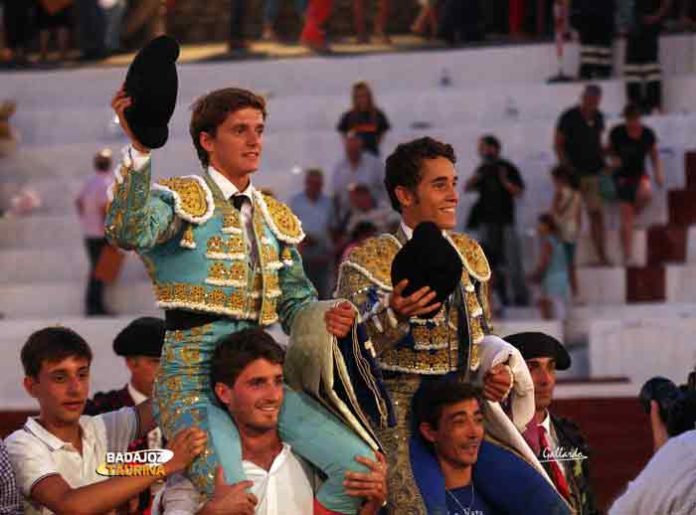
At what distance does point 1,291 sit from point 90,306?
26.3 inches

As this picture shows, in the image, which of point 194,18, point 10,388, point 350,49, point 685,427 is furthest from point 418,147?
point 194,18

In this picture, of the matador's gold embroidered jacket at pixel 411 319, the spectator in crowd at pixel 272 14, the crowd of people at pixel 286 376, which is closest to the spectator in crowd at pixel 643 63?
the spectator in crowd at pixel 272 14

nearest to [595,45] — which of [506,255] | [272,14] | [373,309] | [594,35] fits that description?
[594,35]

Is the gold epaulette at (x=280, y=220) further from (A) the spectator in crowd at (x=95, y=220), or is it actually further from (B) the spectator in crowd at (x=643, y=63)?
(B) the spectator in crowd at (x=643, y=63)

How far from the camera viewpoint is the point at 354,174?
44.7 feet

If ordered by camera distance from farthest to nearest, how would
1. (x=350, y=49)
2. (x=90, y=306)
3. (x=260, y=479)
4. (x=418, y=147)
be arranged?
(x=350, y=49)
(x=90, y=306)
(x=418, y=147)
(x=260, y=479)

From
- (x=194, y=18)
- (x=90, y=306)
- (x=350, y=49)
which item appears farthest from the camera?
(x=194, y=18)

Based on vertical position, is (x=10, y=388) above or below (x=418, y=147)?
below

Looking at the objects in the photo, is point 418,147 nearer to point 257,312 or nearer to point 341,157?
point 257,312

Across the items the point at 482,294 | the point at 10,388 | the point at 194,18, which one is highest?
the point at 194,18

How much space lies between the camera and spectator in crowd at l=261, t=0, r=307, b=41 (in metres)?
17.1

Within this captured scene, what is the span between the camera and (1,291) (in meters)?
14.4

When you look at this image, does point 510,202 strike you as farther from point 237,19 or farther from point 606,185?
point 237,19

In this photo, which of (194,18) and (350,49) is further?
(194,18)
